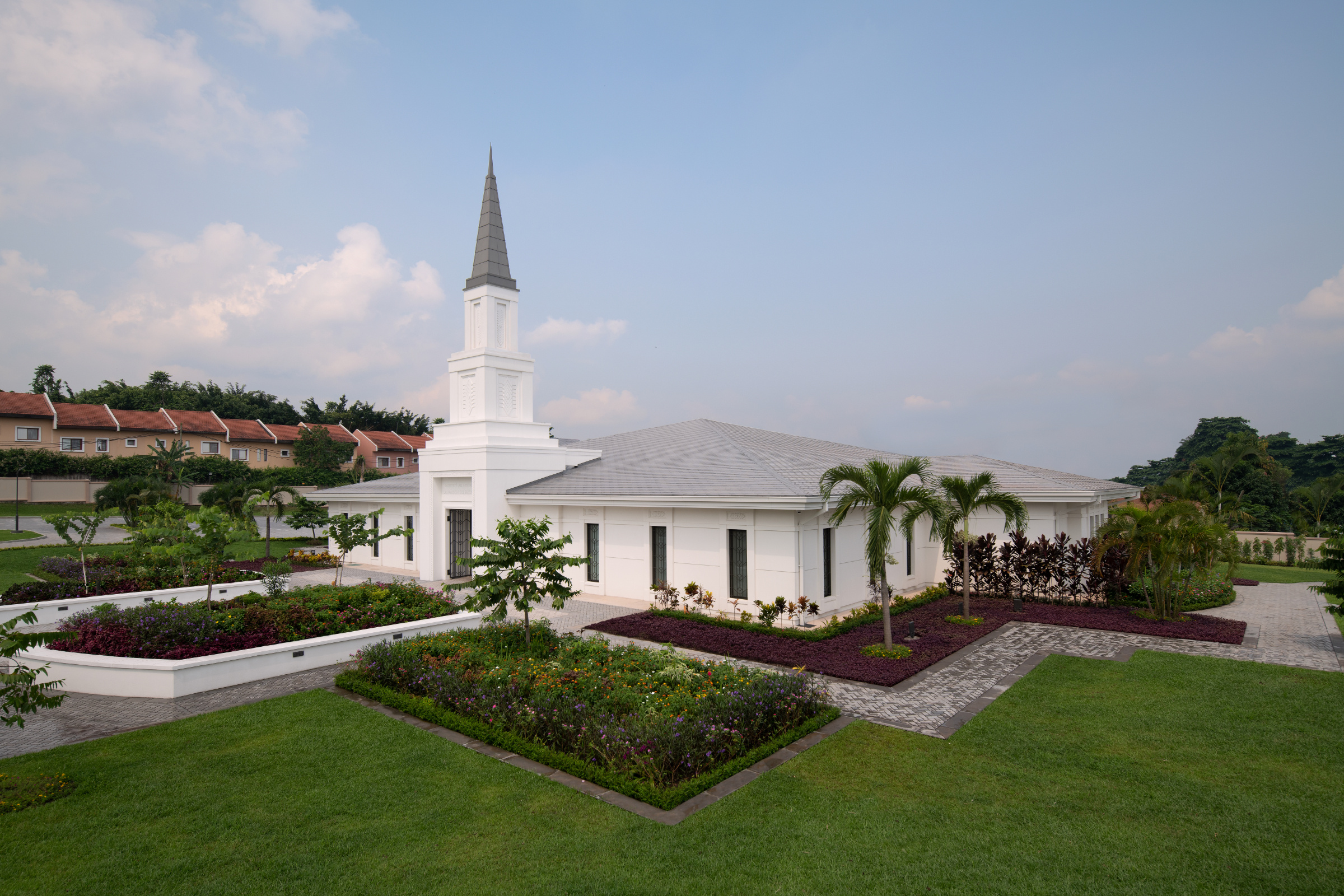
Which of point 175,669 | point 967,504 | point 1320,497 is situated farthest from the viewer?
point 1320,497

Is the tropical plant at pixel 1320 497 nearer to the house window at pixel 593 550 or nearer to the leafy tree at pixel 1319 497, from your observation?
the leafy tree at pixel 1319 497

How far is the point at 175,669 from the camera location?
10484mm

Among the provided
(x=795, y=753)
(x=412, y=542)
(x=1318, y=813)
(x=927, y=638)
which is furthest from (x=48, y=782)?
(x=412, y=542)

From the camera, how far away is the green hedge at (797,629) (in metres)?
14.1

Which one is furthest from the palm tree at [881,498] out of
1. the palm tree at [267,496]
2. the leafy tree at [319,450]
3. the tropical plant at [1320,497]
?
the leafy tree at [319,450]

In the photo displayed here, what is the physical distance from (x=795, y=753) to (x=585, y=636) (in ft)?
23.8

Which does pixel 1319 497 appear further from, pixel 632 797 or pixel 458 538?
pixel 632 797

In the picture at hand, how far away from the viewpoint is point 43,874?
561 centimetres

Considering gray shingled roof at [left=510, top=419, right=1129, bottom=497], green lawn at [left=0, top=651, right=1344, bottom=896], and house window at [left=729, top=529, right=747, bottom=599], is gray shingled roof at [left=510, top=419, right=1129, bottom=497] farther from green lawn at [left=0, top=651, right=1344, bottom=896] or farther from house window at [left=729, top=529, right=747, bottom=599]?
green lawn at [left=0, top=651, right=1344, bottom=896]

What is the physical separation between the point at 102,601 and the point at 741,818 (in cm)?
1829

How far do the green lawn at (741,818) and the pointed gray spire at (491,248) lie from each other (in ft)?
55.1

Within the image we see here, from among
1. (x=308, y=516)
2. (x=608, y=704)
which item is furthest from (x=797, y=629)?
(x=308, y=516)

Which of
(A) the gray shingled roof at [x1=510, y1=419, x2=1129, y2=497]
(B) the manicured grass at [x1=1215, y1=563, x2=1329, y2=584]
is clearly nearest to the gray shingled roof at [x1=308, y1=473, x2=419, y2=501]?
(A) the gray shingled roof at [x1=510, y1=419, x2=1129, y2=497]

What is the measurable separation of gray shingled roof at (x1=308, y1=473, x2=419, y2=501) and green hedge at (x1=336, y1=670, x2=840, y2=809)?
46.9 ft
